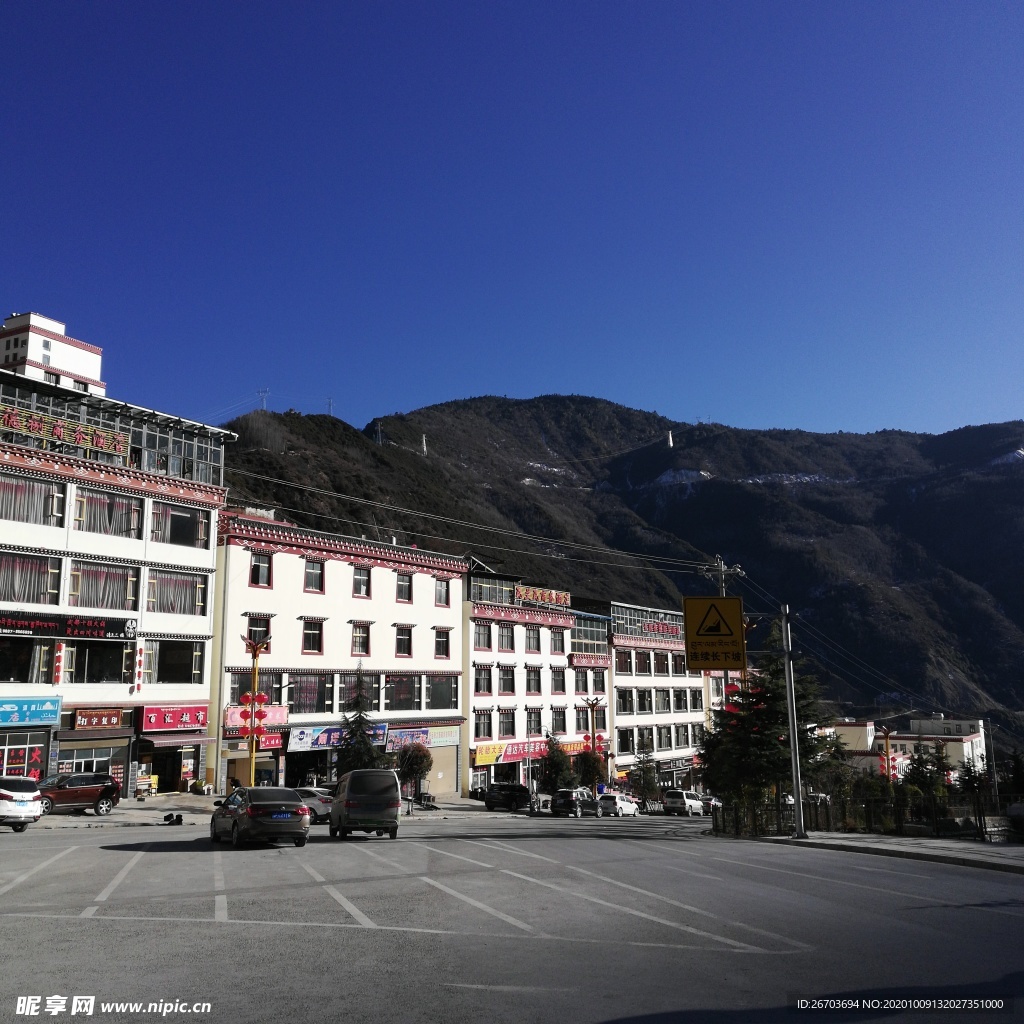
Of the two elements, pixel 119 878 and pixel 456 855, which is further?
pixel 456 855

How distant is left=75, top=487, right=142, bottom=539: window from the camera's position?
40.0 metres

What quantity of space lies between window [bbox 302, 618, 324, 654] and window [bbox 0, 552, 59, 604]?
1406cm

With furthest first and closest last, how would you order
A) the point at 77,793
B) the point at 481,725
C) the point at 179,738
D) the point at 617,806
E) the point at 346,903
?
the point at 481,725 < the point at 617,806 < the point at 179,738 < the point at 77,793 < the point at 346,903

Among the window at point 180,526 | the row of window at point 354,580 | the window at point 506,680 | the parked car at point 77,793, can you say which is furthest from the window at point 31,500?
the window at point 506,680

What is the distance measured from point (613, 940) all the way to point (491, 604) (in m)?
52.5

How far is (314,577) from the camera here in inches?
2003

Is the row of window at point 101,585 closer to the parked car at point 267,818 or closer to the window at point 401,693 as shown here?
the window at point 401,693

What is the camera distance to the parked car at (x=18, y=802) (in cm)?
2866

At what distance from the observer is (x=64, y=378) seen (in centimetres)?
8169

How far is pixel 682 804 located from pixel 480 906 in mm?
44691

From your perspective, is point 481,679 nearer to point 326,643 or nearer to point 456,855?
point 326,643

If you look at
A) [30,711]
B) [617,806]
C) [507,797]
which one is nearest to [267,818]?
[30,711]

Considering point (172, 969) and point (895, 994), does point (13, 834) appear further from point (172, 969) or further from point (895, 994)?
point (895, 994)

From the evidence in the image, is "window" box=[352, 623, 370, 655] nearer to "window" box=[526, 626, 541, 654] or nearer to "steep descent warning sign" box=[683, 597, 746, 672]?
"window" box=[526, 626, 541, 654]
